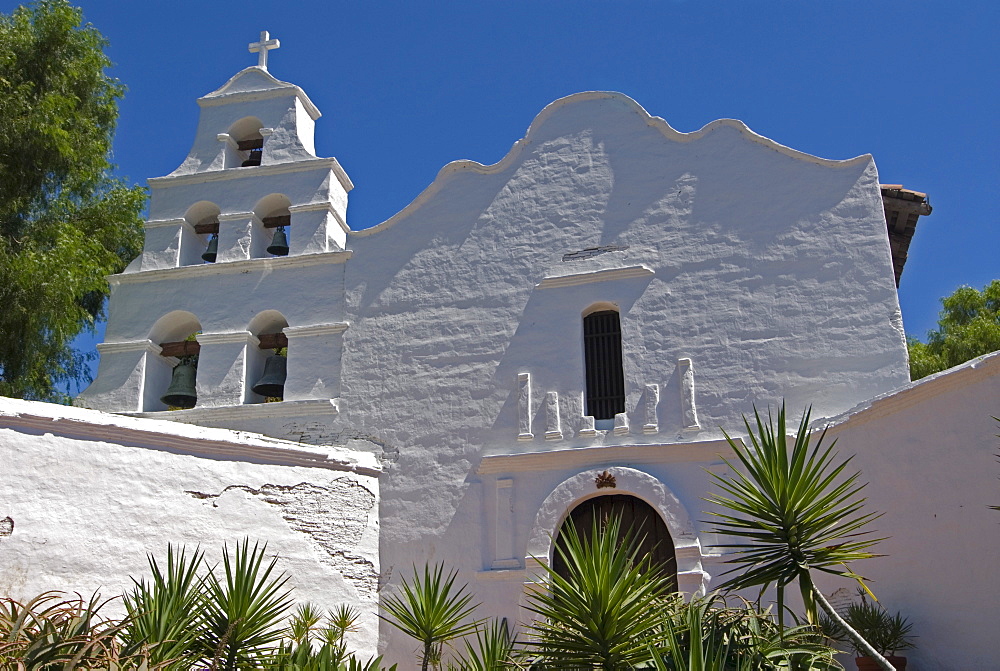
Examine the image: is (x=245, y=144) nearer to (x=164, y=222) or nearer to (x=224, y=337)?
(x=164, y=222)

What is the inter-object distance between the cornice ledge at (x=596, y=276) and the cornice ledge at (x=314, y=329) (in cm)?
288

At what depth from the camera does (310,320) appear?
46.1 ft

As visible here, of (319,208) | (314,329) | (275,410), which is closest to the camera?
(275,410)

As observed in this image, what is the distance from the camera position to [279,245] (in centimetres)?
Result: 1484

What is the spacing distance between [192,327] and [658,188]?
23.6 feet

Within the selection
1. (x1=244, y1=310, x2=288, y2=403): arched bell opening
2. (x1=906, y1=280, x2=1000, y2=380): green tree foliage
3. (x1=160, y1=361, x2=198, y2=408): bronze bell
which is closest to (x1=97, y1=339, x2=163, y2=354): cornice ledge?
(x1=160, y1=361, x2=198, y2=408): bronze bell

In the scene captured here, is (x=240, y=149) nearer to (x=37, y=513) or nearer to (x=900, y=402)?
(x=37, y=513)

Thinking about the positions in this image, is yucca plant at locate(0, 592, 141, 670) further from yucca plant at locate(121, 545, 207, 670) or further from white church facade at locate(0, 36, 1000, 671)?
white church facade at locate(0, 36, 1000, 671)

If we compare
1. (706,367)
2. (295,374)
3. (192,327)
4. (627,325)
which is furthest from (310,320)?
(706,367)

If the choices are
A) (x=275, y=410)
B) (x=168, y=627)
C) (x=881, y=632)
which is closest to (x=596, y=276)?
(x=275, y=410)

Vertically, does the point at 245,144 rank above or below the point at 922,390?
above

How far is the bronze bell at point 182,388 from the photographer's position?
1407 centimetres

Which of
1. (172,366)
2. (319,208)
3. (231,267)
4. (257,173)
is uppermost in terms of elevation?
(257,173)

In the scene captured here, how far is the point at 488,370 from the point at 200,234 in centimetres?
536
